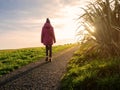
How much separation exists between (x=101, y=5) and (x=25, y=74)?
4.10 m

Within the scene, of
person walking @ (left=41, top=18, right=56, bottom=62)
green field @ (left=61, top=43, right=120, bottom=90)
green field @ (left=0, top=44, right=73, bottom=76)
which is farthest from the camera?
person walking @ (left=41, top=18, right=56, bottom=62)

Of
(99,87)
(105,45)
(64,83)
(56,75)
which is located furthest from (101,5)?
(99,87)

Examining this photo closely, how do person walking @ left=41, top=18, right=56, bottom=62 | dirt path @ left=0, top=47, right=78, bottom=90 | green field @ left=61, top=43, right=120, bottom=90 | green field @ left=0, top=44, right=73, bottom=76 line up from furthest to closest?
person walking @ left=41, top=18, right=56, bottom=62 < green field @ left=0, top=44, right=73, bottom=76 < dirt path @ left=0, top=47, right=78, bottom=90 < green field @ left=61, top=43, right=120, bottom=90

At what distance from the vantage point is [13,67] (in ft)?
55.3

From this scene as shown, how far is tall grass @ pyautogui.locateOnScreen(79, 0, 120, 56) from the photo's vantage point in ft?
43.4

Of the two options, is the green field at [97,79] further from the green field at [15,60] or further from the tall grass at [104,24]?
the green field at [15,60]

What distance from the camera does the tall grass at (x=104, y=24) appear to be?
13234mm

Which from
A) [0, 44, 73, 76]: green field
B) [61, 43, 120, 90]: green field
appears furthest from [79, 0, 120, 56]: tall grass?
[0, 44, 73, 76]: green field

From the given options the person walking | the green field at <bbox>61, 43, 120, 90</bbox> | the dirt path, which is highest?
the person walking

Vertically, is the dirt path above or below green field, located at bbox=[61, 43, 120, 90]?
below

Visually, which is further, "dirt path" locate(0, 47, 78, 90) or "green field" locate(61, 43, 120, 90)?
"dirt path" locate(0, 47, 78, 90)

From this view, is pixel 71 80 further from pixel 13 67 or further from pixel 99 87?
pixel 13 67

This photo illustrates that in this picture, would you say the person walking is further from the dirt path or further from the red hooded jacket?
the dirt path

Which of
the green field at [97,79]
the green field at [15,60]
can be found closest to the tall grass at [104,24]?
the green field at [97,79]
